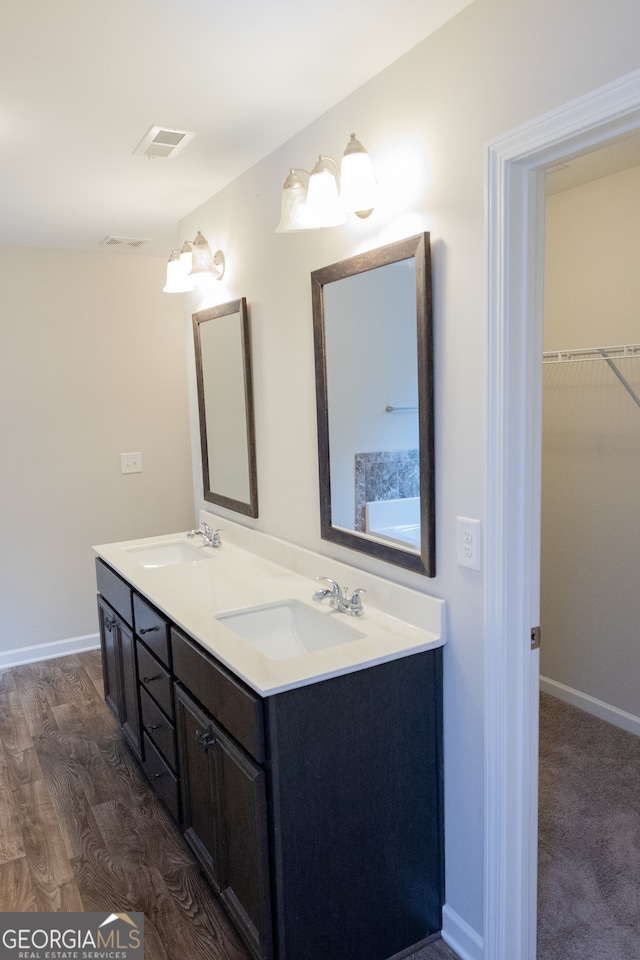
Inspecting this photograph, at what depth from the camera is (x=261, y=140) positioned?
235 centimetres

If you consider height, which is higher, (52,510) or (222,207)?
(222,207)

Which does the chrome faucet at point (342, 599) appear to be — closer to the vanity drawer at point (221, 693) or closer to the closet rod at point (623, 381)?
the vanity drawer at point (221, 693)

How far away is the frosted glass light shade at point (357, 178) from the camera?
1.80 metres

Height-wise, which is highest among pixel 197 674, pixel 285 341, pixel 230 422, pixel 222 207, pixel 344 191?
pixel 222 207

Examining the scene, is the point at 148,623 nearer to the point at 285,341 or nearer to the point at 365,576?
the point at 365,576

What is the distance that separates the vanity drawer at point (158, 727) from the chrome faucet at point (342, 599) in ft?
2.18

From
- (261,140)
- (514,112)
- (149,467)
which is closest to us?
(514,112)

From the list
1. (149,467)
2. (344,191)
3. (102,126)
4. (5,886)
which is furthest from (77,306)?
(5,886)

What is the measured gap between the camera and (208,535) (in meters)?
3.14

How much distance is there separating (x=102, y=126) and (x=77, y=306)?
1.83 metres

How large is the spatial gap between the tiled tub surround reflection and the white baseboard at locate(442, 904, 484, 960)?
1086 millimetres

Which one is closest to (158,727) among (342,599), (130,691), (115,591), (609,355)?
(130,691)

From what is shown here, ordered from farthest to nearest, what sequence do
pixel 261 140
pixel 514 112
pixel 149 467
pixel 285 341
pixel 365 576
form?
pixel 149 467 < pixel 285 341 < pixel 261 140 < pixel 365 576 < pixel 514 112

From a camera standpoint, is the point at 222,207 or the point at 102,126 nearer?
the point at 102,126
